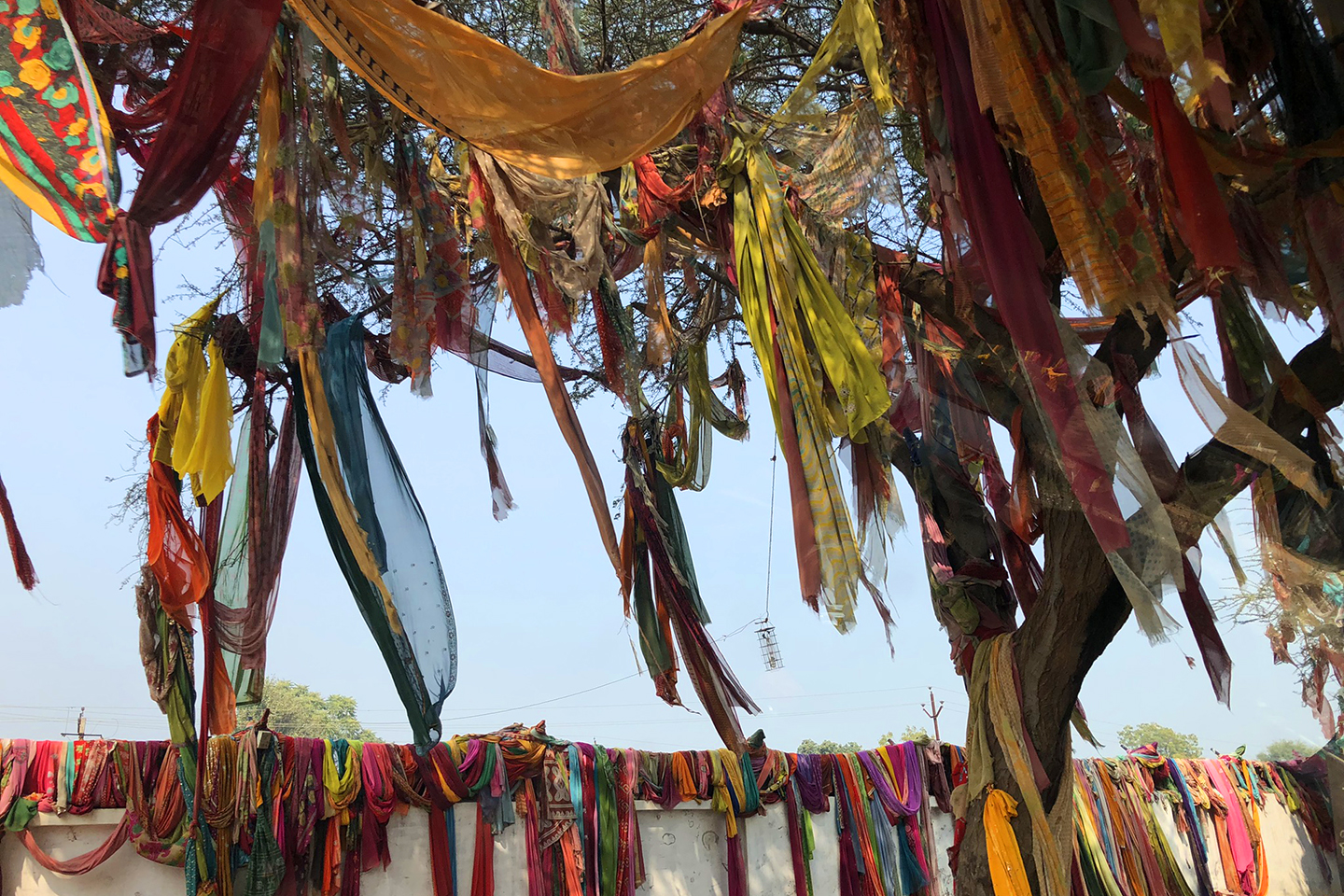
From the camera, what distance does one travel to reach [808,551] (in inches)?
124

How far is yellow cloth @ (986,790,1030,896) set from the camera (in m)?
3.59

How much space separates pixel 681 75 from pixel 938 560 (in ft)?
7.59

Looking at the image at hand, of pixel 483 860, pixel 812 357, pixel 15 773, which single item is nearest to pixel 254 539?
pixel 15 773

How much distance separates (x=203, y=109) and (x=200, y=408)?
189 cm

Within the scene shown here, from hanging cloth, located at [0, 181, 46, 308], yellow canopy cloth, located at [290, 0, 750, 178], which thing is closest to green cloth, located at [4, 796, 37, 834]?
hanging cloth, located at [0, 181, 46, 308]

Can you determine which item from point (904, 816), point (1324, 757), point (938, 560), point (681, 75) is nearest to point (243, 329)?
point (681, 75)

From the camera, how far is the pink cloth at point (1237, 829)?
36.0 ft

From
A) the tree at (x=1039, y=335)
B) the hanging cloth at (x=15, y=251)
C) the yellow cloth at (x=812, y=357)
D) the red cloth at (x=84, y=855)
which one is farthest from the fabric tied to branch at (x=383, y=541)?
the red cloth at (x=84, y=855)

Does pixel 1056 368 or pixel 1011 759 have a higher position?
pixel 1056 368

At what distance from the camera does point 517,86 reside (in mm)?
2949

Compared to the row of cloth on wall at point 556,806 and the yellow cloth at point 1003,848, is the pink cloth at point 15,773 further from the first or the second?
the yellow cloth at point 1003,848

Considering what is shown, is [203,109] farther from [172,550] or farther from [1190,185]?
[1190,185]

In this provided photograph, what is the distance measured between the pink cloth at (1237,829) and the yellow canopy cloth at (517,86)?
11223 mm

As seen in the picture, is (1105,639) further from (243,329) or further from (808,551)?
(243,329)
